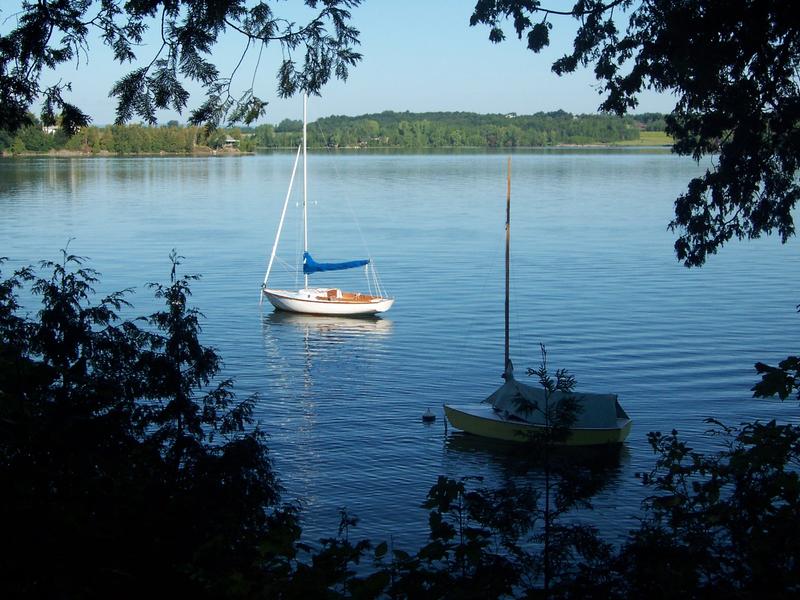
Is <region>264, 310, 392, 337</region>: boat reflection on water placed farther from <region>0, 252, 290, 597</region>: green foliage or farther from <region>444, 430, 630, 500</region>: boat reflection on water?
<region>0, 252, 290, 597</region>: green foliage

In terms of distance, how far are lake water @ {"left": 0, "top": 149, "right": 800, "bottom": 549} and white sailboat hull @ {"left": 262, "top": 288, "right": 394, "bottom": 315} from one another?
679 millimetres

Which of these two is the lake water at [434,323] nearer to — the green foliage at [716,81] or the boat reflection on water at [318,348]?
the boat reflection on water at [318,348]

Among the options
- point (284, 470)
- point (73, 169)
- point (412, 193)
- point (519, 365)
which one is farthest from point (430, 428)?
point (73, 169)

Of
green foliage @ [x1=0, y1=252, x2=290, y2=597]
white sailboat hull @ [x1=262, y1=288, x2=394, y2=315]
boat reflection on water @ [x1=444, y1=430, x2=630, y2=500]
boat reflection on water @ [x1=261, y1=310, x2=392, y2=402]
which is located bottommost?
boat reflection on water @ [x1=444, y1=430, x2=630, y2=500]

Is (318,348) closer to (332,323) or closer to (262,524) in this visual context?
(332,323)

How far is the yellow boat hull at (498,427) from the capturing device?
28156 millimetres

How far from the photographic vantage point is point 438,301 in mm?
51281

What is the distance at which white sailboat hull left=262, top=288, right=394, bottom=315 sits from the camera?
159 ft

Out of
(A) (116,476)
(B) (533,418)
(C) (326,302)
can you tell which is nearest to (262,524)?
(A) (116,476)

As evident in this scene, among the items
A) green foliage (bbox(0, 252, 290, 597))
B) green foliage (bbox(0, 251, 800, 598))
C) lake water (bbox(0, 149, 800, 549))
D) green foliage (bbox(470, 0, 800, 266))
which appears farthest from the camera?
lake water (bbox(0, 149, 800, 549))

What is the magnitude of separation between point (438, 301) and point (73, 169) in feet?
469

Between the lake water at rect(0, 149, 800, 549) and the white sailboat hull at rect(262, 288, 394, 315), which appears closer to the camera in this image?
the lake water at rect(0, 149, 800, 549)

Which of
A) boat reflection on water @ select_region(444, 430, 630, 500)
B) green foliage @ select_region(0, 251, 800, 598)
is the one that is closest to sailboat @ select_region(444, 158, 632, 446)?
boat reflection on water @ select_region(444, 430, 630, 500)

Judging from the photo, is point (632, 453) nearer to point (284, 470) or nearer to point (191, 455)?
point (284, 470)
